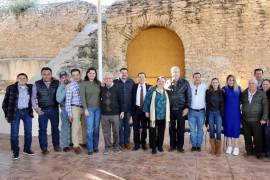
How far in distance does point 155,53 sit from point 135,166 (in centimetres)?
775

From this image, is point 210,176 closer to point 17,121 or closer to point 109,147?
point 109,147

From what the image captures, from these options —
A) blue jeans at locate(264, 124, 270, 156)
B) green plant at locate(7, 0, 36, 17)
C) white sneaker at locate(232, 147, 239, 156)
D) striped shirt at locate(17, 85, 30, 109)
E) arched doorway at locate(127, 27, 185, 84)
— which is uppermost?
green plant at locate(7, 0, 36, 17)

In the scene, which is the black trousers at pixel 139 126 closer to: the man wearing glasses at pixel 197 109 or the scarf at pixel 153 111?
the scarf at pixel 153 111

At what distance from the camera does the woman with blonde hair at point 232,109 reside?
257 inches

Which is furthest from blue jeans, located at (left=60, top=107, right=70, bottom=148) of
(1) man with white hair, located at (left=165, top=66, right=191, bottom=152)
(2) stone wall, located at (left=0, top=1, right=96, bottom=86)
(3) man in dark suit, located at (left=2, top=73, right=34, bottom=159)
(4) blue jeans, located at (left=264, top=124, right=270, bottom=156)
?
(2) stone wall, located at (left=0, top=1, right=96, bottom=86)

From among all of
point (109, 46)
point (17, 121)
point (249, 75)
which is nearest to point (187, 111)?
point (17, 121)

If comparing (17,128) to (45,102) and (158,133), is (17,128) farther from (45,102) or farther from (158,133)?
(158,133)

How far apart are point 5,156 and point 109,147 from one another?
2.01 m

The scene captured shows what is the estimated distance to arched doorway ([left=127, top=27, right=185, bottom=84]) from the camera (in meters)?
12.7

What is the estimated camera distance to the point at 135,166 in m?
5.75

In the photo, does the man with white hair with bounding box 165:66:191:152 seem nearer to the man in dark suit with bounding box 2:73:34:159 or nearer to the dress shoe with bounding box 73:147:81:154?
the dress shoe with bounding box 73:147:81:154

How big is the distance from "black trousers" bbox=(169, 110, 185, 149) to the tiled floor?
10.5 inches

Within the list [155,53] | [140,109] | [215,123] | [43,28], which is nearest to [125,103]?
[140,109]

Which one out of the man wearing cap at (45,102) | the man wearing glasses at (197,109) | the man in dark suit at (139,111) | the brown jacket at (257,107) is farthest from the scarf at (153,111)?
the man wearing cap at (45,102)
